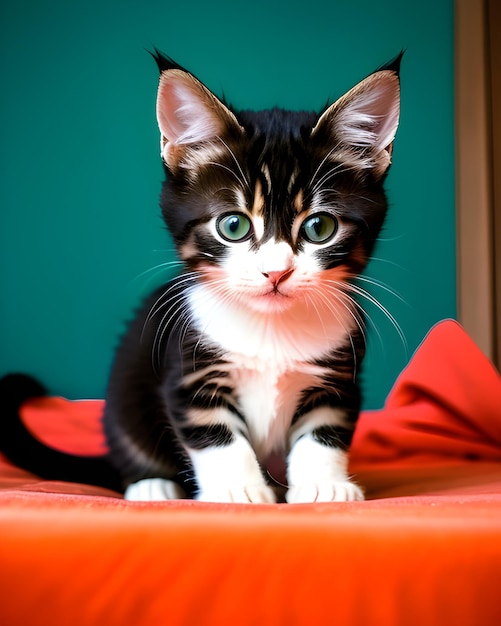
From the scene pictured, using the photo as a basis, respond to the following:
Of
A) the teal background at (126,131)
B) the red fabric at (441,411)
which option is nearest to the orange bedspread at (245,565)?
the red fabric at (441,411)

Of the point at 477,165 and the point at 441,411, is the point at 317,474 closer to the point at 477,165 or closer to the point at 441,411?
the point at 441,411

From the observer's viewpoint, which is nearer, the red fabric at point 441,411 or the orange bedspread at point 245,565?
the orange bedspread at point 245,565

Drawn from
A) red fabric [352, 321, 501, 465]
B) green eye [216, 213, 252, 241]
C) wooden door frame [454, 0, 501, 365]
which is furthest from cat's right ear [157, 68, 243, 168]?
wooden door frame [454, 0, 501, 365]

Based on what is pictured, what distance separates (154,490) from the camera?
3.04 feet

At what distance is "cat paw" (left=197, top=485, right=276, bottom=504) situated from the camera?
80 cm

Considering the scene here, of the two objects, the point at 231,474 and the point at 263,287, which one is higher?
the point at 263,287

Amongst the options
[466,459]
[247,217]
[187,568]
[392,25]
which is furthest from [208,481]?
[392,25]

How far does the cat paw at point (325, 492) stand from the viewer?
0.81 meters

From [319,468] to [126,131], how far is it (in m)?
0.94

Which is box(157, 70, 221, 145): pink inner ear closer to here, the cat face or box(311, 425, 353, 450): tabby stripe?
the cat face

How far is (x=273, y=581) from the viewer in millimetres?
615

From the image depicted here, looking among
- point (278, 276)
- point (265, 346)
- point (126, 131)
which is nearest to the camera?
point (278, 276)

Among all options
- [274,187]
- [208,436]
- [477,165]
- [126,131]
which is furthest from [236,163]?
[477,165]

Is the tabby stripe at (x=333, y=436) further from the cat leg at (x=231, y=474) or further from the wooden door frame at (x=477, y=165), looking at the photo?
the wooden door frame at (x=477, y=165)
